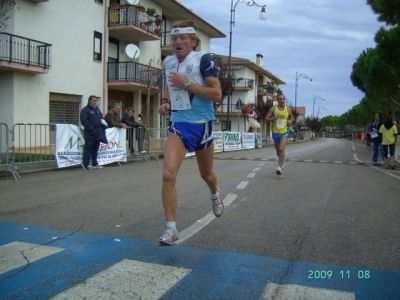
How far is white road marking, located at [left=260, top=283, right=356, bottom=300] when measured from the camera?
345 cm

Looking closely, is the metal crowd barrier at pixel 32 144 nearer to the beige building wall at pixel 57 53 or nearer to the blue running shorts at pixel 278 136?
the blue running shorts at pixel 278 136

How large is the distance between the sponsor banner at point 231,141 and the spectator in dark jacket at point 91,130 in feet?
49.3

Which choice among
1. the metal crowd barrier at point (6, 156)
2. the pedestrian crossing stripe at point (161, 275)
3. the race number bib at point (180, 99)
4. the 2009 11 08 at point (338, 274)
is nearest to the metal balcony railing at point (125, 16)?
the metal crowd barrier at point (6, 156)

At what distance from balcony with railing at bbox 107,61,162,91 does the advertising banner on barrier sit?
13121 millimetres

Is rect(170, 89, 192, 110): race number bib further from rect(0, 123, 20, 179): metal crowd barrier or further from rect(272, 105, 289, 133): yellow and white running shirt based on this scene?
rect(0, 123, 20, 179): metal crowd barrier

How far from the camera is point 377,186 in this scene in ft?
32.8

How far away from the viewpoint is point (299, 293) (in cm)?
353

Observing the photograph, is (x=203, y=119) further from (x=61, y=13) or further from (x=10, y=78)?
(x=61, y=13)

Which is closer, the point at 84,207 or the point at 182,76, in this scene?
the point at 182,76

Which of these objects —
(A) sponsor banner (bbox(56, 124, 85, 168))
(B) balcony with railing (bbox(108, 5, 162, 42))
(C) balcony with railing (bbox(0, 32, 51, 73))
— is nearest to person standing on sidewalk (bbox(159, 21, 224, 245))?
(A) sponsor banner (bbox(56, 124, 85, 168))

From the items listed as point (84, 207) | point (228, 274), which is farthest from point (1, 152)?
point (228, 274)

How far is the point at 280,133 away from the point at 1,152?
6.60 meters

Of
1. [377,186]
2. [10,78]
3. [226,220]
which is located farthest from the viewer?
[10,78]

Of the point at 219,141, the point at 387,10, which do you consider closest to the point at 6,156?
the point at 387,10
